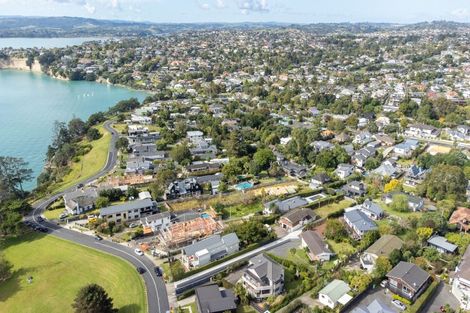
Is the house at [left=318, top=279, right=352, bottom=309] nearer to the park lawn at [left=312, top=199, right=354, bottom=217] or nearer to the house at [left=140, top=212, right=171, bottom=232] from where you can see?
the park lawn at [left=312, top=199, right=354, bottom=217]

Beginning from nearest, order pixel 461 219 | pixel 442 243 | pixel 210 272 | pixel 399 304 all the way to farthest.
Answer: pixel 399 304 < pixel 210 272 < pixel 442 243 < pixel 461 219

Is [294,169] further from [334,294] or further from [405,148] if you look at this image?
[334,294]

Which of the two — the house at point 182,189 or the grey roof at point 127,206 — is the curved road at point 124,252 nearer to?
the grey roof at point 127,206

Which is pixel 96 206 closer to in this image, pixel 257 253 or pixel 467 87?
pixel 257 253

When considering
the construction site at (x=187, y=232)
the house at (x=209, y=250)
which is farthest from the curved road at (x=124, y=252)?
the house at (x=209, y=250)

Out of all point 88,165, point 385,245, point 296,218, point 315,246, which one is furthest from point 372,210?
point 88,165

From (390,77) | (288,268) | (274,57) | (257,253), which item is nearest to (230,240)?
(257,253)
